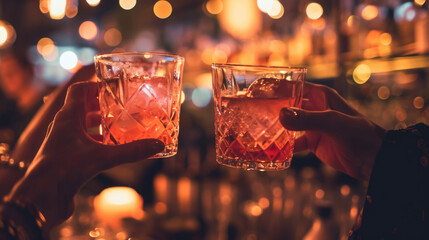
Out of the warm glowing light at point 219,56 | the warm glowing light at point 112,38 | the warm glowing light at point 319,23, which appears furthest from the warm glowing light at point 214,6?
the warm glowing light at point 112,38

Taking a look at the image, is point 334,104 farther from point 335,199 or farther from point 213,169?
point 213,169

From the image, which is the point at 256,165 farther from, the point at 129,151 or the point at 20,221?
the point at 20,221

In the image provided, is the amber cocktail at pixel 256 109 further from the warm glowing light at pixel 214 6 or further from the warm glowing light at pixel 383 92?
the warm glowing light at pixel 214 6

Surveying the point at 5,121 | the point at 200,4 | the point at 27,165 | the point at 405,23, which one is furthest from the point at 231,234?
the point at 5,121

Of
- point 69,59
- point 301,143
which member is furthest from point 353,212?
point 69,59

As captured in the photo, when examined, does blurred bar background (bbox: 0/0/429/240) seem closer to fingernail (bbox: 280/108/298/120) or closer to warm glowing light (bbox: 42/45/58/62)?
fingernail (bbox: 280/108/298/120)

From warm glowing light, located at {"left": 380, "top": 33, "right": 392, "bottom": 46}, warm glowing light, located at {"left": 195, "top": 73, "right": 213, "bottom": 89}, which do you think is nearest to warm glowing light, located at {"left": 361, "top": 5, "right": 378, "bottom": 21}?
warm glowing light, located at {"left": 380, "top": 33, "right": 392, "bottom": 46}

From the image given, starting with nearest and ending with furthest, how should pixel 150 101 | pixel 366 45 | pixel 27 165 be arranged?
pixel 27 165 → pixel 150 101 → pixel 366 45
